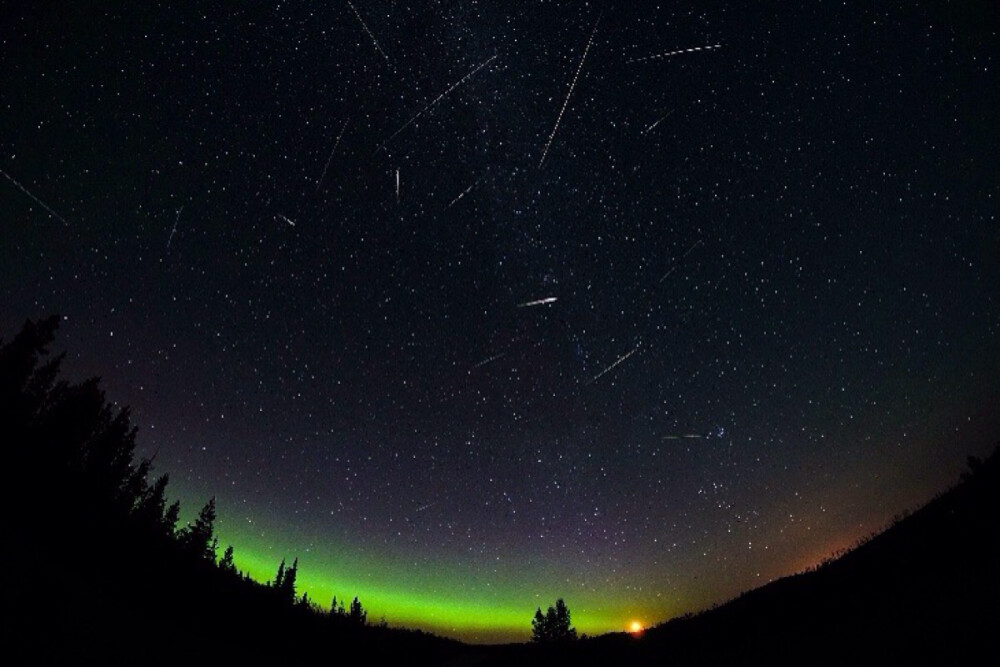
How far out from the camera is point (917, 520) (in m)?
14.3

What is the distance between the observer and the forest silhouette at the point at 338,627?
7.83 m

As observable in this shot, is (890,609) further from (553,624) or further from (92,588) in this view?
(553,624)

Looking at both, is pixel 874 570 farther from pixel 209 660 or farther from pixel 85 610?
Answer: pixel 85 610

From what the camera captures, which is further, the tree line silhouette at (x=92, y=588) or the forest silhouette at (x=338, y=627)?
the tree line silhouette at (x=92, y=588)

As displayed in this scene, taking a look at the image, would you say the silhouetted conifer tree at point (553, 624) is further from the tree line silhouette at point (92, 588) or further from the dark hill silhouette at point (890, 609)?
the dark hill silhouette at point (890, 609)

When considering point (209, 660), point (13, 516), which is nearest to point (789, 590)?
point (209, 660)

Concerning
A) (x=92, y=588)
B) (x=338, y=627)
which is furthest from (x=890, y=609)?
(x=338, y=627)

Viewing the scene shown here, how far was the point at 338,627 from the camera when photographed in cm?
3030

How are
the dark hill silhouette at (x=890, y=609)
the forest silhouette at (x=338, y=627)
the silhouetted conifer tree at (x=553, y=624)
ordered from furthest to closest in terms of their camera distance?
the silhouetted conifer tree at (x=553, y=624), the forest silhouette at (x=338, y=627), the dark hill silhouette at (x=890, y=609)

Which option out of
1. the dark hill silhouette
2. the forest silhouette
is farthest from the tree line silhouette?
the dark hill silhouette

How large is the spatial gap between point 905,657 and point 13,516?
2532 centimetres

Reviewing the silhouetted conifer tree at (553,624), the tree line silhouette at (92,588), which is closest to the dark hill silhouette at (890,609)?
the tree line silhouette at (92,588)

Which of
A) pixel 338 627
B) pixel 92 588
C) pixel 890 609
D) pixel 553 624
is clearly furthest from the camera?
pixel 553 624

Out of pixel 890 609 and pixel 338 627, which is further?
pixel 338 627
